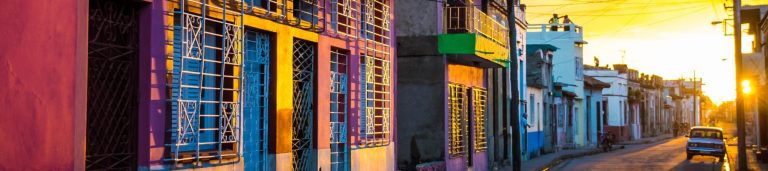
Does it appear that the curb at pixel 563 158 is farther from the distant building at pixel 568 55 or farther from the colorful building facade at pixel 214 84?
the colorful building facade at pixel 214 84

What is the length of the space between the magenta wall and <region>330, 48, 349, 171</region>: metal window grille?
714cm

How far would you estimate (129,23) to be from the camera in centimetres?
923

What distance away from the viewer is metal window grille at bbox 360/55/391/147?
16.0 meters

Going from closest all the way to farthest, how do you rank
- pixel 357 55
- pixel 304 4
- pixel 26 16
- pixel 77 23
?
1. pixel 26 16
2. pixel 77 23
3. pixel 304 4
4. pixel 357 55

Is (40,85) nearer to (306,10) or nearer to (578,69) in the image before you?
(306,10)

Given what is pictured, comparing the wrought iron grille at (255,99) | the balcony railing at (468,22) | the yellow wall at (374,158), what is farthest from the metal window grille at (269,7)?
the balcony railing at (468,22)

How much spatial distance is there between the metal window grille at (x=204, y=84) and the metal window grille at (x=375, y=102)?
4853 millimetres

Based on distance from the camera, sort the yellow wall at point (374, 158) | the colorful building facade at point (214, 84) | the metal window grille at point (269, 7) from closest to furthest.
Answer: the colorful building facade at point (214, 84)
the metal window grille at point (269, 7)
the yellow wall at point (374, 158)

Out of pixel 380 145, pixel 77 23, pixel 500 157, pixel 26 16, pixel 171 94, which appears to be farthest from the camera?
pixel 500 157

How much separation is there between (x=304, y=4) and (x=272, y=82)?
1.83 meters

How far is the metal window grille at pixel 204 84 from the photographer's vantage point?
32.3ft

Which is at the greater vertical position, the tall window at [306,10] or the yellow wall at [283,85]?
the tall window at [306,10]

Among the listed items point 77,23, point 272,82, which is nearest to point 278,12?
point 272,82

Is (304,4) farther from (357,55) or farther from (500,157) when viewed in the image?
(500,157)
